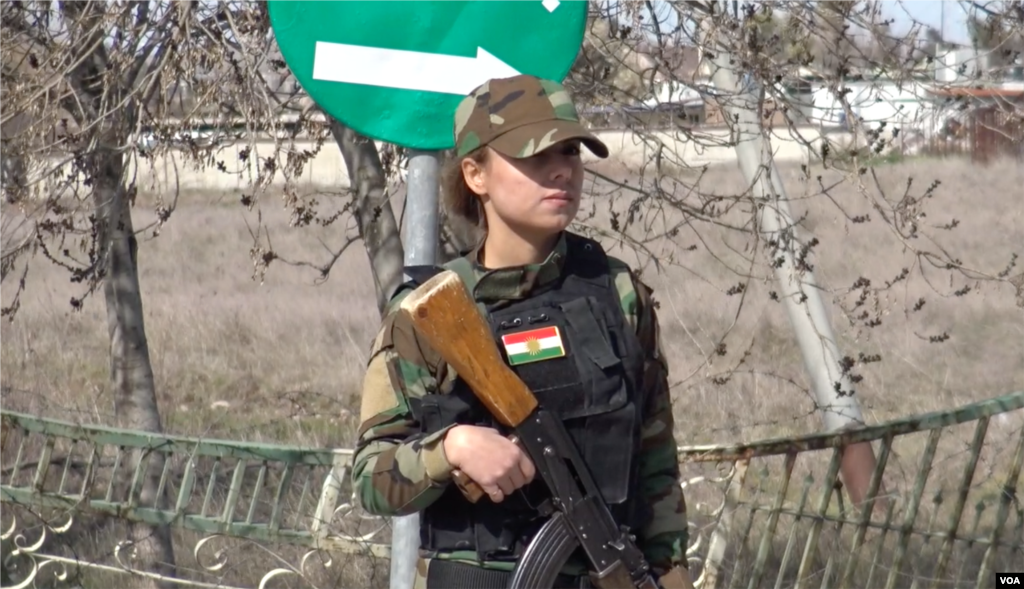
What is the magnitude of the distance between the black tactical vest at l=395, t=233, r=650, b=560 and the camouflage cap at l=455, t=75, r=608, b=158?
0.24 meters

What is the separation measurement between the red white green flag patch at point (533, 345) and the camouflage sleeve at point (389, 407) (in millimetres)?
123

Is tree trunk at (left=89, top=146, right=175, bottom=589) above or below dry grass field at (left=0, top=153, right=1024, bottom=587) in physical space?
above

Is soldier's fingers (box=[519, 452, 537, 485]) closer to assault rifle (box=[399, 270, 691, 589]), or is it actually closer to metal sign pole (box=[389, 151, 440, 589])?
assault rifle (box=[399, 270, 691, 589])

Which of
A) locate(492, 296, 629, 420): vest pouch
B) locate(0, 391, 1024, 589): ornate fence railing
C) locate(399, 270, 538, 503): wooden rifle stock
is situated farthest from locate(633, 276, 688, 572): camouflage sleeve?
locate(0, 391, 1024, 589): ornate fence railing

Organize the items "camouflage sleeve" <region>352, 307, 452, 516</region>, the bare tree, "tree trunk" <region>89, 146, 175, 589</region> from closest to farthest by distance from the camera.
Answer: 1. "camouflage sleeve" <region>352, 307, 452, 516</region>
2. the bare tree
3. "tree trunk" <region>89, 146, 175, 589</region>

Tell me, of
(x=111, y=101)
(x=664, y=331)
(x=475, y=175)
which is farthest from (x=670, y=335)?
(x=475, y=175)

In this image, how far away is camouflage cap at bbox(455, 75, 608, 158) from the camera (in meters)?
2.05

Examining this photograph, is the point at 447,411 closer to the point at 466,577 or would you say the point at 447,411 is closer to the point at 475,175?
the point at 466,577

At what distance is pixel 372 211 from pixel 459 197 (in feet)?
6.89

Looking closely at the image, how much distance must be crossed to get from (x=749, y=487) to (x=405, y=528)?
77.6 inches

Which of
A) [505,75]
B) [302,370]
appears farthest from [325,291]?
[505,75]

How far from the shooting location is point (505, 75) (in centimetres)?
240

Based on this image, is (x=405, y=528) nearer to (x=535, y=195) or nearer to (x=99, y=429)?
(x=535, y=195)

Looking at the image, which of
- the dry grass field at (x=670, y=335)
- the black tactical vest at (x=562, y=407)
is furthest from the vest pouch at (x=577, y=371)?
the dry grass field at (x=670, y=335)
